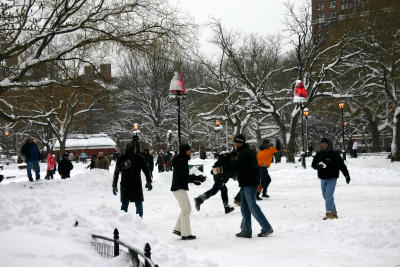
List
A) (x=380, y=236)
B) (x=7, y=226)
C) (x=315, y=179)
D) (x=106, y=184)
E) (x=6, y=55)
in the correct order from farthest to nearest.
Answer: (x=315, y=179)
(x=106, y=184)
(x=6, y=55)
(x=380, y=236)
(x=7, y=226)

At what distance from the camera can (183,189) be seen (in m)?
8.90

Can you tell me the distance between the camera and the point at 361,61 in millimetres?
31750

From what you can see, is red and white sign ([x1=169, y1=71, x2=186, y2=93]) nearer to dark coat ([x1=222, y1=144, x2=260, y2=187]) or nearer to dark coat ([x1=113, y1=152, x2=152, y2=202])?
dark coat ([x1=113, y1=152, x2=152, y2=202])

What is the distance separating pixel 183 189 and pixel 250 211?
50.5 inches

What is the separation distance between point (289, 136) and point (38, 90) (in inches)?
635

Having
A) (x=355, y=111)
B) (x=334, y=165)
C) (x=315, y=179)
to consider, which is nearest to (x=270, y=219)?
(x=334, y=165)

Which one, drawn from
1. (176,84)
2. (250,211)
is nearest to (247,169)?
(250,211)

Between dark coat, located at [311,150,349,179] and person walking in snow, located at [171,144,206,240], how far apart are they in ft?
9.43

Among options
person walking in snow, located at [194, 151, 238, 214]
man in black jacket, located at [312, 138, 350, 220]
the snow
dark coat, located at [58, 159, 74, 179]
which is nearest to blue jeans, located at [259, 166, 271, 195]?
person walking in snow, located at [194, 151, 238, 214]

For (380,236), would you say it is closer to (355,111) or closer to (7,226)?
(7,226)

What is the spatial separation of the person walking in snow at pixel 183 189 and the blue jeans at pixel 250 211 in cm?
97

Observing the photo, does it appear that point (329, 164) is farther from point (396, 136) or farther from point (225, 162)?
point (396, 136)

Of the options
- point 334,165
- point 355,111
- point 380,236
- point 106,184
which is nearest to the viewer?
point 380,236

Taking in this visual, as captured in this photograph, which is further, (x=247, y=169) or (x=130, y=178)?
(x=130, y=178)
